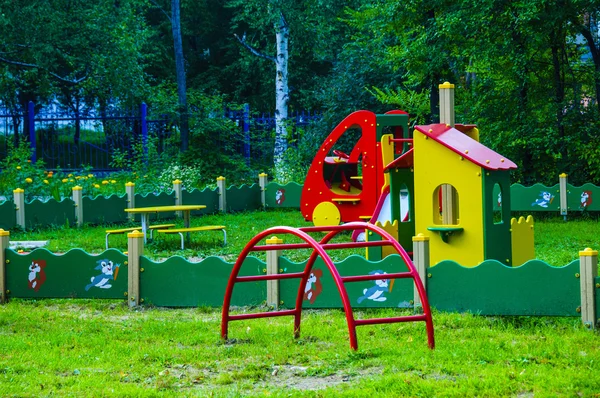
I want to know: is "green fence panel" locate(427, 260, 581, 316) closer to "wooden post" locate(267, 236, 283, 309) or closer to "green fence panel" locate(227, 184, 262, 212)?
"wooden post" locate(267, 236, 283, 309)

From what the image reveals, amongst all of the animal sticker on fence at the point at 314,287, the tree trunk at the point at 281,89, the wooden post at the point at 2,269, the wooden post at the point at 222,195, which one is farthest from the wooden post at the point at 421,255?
the tree trunk at the point at 281,89

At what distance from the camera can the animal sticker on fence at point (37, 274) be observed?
1035cm

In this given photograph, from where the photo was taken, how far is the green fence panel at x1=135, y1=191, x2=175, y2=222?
1873cm

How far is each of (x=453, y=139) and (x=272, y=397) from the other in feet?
18.3

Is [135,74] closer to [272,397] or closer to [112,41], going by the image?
[112,41]

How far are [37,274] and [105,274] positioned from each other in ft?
2.81

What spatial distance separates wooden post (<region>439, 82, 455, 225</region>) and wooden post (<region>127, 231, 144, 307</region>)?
369 cm

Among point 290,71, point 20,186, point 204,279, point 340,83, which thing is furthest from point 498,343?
point 290,71

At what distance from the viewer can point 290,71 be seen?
36188mm

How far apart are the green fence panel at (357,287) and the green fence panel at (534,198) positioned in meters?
9.98

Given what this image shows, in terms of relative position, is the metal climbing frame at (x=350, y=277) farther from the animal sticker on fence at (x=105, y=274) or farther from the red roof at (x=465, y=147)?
the red roof at (x=465, y=147)

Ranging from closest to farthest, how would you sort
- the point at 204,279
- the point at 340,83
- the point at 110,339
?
the point at 110,339
the point at 204,279
the point at 340,83

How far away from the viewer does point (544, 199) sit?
18797 millimetres

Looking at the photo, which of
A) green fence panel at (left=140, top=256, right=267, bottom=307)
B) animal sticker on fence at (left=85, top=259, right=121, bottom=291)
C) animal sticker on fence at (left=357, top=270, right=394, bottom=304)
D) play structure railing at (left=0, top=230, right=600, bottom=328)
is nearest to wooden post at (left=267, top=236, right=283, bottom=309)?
play structure railing at (left=0, top=230, right=600, bottom=328)
